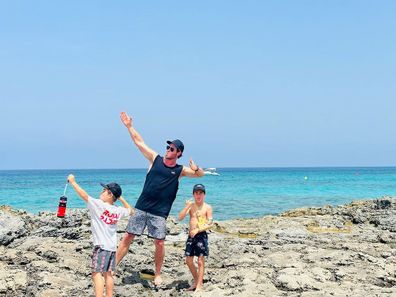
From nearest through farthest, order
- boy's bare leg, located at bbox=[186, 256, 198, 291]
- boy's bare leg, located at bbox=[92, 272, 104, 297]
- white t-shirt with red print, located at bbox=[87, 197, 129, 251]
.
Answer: boy's bare leg, located at bbox=[92, 272, 104, 297] → white t-shirt with red print, located at bbox=[87, 197, 129, 251] → boy's bare leg, located at bbox=[186, 256, 198, 291]

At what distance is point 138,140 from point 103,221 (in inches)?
70.4

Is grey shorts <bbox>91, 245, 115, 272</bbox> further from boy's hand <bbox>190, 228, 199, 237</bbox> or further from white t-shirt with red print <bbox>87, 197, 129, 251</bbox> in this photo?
boy's hand <bbox>190, 228, 199, 237</bbox>

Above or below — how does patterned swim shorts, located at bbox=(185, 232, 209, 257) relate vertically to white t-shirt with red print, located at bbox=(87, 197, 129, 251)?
below

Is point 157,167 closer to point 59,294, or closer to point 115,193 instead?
point 115,193

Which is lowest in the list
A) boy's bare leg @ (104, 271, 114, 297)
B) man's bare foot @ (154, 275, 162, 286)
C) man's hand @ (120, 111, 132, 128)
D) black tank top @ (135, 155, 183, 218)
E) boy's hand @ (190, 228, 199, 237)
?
man's bare foot @ (154, 275, 162, 286)

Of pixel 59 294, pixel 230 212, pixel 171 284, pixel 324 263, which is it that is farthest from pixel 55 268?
pixel 230 212

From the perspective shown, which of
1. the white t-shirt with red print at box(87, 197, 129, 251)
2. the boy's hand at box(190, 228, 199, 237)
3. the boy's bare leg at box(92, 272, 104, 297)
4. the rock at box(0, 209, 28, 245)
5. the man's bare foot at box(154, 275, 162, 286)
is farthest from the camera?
the rock at box(0, 209, 28, 245)

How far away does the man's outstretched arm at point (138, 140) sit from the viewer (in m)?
8.15

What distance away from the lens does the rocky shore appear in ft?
25.5

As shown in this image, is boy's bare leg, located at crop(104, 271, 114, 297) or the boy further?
the boy

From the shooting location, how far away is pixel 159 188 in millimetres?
7836

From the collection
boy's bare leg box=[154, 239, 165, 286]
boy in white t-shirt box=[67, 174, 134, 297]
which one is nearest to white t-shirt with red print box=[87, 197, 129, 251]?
boy in white t-shirt box=[67, 174, 134, 297]

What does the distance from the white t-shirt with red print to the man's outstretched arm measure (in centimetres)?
142

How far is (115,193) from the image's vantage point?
7.05m
